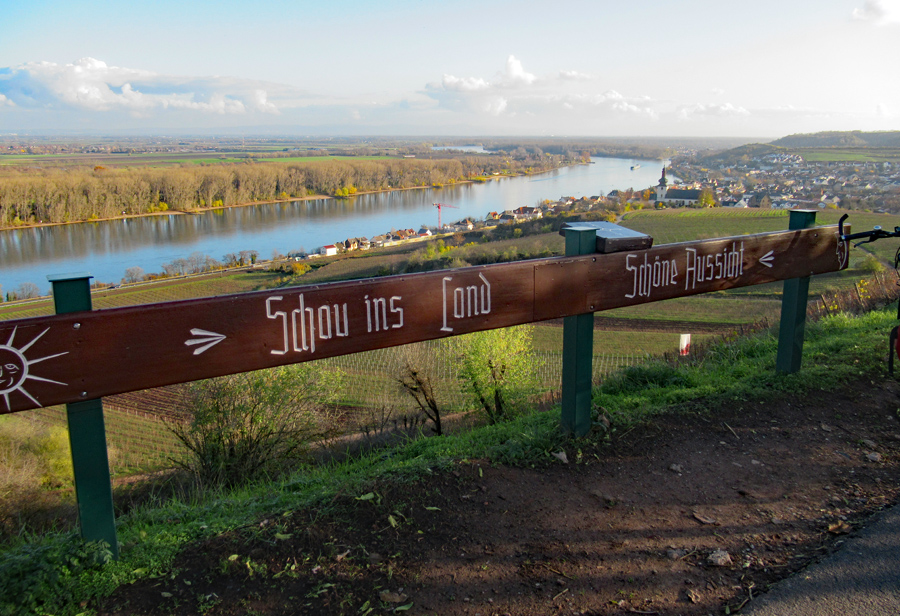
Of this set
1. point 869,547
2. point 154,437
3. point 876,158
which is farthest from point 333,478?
point 876,158

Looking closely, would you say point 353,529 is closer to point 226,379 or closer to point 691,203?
point 226,379

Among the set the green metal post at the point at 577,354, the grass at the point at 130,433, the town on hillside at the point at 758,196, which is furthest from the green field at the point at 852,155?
the green metal post at the point at 577,354

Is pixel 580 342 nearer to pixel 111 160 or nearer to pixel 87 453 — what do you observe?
pixel 87 453

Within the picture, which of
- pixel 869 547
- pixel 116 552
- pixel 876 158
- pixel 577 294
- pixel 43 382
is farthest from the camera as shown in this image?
pixel 876 158

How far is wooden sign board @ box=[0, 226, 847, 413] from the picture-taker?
1808 millimetres

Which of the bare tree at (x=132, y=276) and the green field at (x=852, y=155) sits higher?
the green field at (x=852, y=155)

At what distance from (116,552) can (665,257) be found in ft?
9.00

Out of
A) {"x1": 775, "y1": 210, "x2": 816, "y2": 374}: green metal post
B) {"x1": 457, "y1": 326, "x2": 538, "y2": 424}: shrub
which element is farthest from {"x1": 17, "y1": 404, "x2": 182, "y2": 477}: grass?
{"x1": 775, "y1": 210, "x2": 816, "y2": 374}: green metal post

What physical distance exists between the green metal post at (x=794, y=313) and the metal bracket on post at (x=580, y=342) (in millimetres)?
1411

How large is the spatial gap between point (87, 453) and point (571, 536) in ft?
5.57

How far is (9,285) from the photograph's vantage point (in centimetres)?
3919

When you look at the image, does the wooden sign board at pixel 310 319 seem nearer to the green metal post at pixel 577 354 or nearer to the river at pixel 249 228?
the green metal post at pixel 577 354

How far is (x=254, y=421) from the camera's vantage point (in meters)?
6.95

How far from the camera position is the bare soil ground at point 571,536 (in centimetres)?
188
